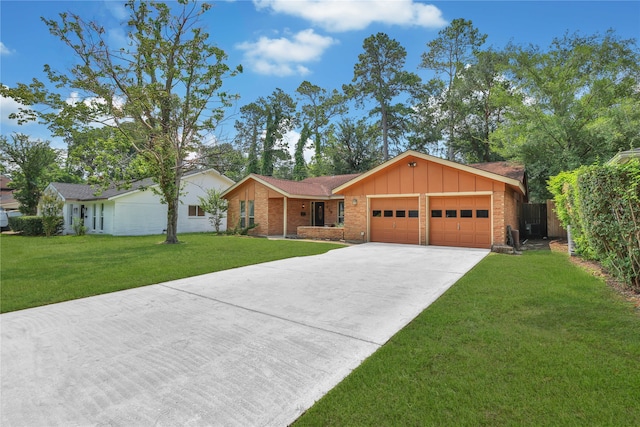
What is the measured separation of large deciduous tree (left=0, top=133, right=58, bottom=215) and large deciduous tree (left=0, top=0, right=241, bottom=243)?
14.1 meters

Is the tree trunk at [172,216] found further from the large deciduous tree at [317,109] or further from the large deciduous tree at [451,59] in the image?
the large deciduous tree at [451,59]

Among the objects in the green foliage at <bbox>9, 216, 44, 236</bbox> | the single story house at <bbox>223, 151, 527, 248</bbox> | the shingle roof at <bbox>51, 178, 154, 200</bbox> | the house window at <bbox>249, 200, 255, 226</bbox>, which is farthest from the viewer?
the shingle roof at <bbox>51, 178, 154, 200</bbox>

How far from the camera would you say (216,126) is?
56.2ft

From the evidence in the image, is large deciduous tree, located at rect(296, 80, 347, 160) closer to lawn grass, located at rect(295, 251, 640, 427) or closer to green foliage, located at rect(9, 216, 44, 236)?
green foliage, located at rect(9, 216, 44, 236)

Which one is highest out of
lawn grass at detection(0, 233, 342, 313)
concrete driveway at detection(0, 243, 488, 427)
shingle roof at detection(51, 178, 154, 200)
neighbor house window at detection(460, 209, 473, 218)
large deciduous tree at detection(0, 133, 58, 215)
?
large deciduous tree at detection(0, 133, 58, 215)

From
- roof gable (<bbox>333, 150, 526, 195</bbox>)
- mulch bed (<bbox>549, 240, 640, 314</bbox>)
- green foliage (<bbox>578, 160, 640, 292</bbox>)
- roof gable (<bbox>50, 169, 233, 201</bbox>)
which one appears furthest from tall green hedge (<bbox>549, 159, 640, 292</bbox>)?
roof gable (<bbox>50, 169, 233, 201</bbox>)

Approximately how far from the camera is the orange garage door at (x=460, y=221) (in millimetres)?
12289

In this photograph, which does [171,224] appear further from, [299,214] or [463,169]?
[463,169]

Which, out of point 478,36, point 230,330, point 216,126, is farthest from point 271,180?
point 478,36

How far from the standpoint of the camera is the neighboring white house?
20.2 m

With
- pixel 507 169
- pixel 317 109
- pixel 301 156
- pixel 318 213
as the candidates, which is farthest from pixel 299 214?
pixel 317 109

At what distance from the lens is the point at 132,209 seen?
20688 millimetres

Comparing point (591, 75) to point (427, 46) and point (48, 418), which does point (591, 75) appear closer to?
point (427, 46)

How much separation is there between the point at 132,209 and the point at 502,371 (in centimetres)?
2280
